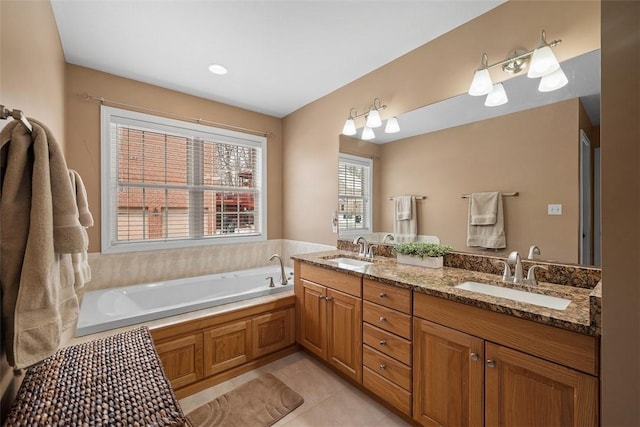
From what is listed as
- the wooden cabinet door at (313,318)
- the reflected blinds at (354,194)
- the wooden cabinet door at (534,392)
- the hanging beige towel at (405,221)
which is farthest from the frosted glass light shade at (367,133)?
the wooden cabinet door at (534,392)

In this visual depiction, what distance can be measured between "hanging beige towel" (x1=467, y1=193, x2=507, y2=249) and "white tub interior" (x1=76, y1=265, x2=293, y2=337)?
62.8 inches

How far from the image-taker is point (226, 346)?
212 cm

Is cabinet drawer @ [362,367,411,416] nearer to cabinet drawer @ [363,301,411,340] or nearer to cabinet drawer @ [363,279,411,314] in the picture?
cabinet drawer @ [363,301,411,340]

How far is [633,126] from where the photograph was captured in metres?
0.80

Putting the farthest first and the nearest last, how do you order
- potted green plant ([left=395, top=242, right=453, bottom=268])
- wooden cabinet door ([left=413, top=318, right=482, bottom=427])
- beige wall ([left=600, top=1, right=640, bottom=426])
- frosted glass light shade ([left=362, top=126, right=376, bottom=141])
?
frosted glass light shade ([left=362, top=126, right=376, bottom=141])
potted green plant ([left=395, top=242, right=453, bottom=268])
wooden cabinet door ([left=413, top=318, right=482, bottom=427])
beige wall ([left=600, top=1, right=640, bottom=426])

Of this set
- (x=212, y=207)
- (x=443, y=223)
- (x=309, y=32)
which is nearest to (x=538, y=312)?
(x=443, y=223)

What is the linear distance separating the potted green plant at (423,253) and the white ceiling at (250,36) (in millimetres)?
1559

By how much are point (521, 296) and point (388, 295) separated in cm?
70

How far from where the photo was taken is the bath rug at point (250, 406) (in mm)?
1695

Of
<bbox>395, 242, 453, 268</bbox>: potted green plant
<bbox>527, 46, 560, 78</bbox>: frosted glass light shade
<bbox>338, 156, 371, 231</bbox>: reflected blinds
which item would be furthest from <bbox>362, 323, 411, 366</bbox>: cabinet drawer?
<bbox>527, 46, 560, 78</bbox>: frosted glass light shade

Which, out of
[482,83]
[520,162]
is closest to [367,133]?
[482,83]

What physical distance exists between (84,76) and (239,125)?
4.69ft

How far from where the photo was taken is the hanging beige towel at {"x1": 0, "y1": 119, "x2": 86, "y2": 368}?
840 mm

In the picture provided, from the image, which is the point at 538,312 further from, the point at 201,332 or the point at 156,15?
the point at 156,15
